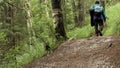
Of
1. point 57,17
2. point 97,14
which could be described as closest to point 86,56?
point 57,17

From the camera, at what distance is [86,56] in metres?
9.75

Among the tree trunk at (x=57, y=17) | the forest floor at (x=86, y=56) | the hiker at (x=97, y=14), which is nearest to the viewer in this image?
the forest floor at (x=86, y=56)

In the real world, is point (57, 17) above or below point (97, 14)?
above

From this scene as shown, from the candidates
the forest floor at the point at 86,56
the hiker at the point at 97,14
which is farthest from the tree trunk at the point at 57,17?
the hiker at the point at 97,14

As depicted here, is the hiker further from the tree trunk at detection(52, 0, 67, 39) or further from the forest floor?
the forest floor

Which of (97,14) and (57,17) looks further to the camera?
(97,14)

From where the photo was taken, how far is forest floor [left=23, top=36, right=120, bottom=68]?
8491mm

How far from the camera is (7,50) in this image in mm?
10352

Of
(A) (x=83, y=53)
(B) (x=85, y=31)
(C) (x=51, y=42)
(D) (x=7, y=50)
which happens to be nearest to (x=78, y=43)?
(C) (x=51, y=42)

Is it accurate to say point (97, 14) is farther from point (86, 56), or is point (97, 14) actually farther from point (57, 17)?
point (86, 56)

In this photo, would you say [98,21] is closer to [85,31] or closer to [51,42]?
[85,31]

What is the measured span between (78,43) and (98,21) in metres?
3.52

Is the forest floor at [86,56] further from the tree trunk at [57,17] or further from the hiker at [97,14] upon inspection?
the hiker at [97,14]

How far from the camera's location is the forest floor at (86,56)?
8491 mm
